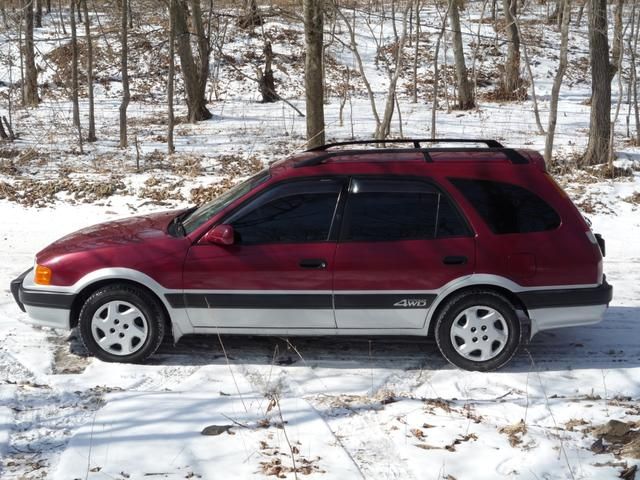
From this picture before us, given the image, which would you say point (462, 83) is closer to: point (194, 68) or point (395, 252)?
point (194, 68)

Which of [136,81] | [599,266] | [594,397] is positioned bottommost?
[594,397]

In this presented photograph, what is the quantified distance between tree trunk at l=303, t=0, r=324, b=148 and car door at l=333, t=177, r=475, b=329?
24.7 ft

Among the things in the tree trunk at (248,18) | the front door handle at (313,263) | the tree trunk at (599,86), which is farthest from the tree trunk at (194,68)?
the front door handle at (313,263)

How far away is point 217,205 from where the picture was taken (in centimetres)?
630

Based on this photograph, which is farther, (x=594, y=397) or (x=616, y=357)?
(x=616, y=357)

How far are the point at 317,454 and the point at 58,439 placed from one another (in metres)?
1.57

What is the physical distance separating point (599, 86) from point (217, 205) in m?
10.2

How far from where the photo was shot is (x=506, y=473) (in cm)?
411

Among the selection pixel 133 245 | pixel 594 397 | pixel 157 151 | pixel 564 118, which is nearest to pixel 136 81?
pixel 157 151

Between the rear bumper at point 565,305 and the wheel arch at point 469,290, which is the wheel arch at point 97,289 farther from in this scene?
the rear bumper at point 565,305

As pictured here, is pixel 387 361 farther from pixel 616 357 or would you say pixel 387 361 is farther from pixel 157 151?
pixel 157 151

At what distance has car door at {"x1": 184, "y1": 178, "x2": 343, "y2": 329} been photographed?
224 inches

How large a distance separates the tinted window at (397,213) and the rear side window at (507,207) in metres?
0.19

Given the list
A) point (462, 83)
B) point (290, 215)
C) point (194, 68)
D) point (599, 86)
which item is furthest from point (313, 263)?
point (462, 83)
